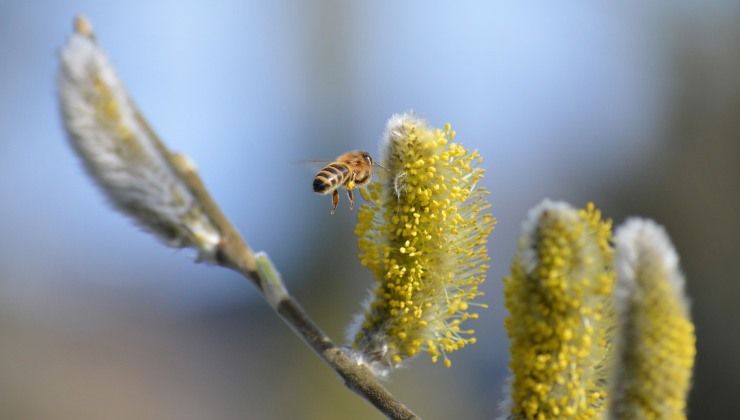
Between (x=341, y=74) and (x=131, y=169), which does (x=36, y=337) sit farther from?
(x=131, y=169)

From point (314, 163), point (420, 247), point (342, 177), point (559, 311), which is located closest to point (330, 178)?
point (342, 177)

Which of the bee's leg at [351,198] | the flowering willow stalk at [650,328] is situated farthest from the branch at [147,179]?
the bee's leg at [351,198]

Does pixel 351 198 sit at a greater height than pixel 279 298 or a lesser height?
greater

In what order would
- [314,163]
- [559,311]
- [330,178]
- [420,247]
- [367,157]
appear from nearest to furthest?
[559,311], [420,247], [330,178], [367,157], [314,163]

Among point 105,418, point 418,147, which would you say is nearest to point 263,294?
point 418,147

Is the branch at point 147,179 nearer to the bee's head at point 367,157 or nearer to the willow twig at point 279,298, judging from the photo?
the willow twig at point 279,298

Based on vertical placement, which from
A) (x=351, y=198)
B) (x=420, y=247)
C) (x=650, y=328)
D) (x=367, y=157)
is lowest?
(x=650, y=328)

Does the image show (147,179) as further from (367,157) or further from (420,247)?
(367,157)

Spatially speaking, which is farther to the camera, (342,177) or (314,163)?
(314,163)
